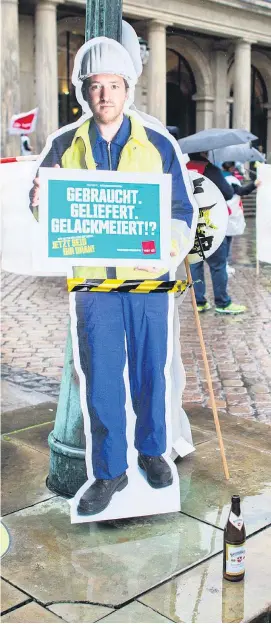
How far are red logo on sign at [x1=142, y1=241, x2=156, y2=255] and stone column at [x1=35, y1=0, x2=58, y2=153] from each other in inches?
807

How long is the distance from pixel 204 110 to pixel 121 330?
2982cm

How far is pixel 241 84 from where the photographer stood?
98.9ft

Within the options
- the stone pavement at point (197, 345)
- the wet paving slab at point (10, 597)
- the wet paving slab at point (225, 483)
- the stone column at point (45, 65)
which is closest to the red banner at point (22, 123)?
the stone column at point (45, 65)

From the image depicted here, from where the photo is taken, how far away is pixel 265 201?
11203 mm

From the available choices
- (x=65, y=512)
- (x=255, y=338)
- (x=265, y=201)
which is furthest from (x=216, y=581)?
(x=265, y=201)

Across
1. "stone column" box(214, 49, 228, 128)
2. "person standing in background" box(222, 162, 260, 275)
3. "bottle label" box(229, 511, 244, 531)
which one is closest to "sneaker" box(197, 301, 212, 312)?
"person standing in background" box(222, 162, 260, 275)

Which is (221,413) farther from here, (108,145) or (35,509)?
(108,145)

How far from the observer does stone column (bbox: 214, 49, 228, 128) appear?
31.9 m

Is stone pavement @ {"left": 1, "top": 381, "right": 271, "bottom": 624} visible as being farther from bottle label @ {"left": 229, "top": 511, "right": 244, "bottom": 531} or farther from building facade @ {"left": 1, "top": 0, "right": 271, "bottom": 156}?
building facade @ {"left": 1, "top": 0, "right": 271, "bottom": 156}

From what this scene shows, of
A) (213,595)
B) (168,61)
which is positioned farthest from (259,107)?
(213,595)

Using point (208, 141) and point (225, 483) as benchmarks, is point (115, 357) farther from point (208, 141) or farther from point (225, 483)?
point (208, 141)

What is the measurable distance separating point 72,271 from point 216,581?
1506 millimetres

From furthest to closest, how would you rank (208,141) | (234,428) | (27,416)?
1. (208,141)
2. (27,416)
3. (234,428)

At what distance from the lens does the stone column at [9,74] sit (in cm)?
2126
